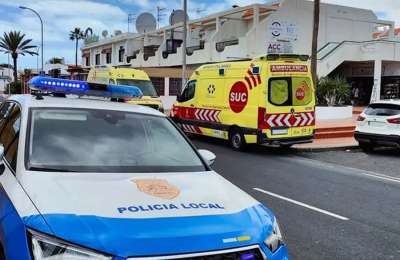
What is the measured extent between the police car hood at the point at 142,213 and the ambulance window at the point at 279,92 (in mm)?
11084

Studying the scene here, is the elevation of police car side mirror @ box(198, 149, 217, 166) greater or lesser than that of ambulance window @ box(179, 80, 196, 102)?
lesser

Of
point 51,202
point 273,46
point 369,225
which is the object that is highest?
point 273,46

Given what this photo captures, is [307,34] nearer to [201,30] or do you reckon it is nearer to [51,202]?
[201,30]

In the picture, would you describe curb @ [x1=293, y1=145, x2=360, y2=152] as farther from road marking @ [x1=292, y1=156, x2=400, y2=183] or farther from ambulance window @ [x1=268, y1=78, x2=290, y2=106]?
ambulance window @ [x1=268, y1=78, x2=290, y2=106]

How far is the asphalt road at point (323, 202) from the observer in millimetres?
6113

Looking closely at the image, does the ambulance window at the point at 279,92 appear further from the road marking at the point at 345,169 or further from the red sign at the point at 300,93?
the road marking at the point at 345,169

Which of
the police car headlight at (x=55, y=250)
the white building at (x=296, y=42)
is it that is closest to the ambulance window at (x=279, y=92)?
the white building at (x=296, y=42)

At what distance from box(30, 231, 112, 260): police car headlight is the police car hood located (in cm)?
4

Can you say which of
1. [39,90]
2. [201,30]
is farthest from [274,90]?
[201,30]

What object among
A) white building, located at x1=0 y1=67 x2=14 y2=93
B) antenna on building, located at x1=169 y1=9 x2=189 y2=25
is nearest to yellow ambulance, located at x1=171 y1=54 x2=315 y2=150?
antenna on building, located at x1=169 y1=9 x2=189 y2=25

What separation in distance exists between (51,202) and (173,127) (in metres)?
2.01

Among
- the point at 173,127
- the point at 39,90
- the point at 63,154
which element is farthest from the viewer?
the point at 39,90

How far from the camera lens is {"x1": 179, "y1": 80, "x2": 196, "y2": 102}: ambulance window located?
17.9 m

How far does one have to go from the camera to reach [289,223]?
7082 millimetres
